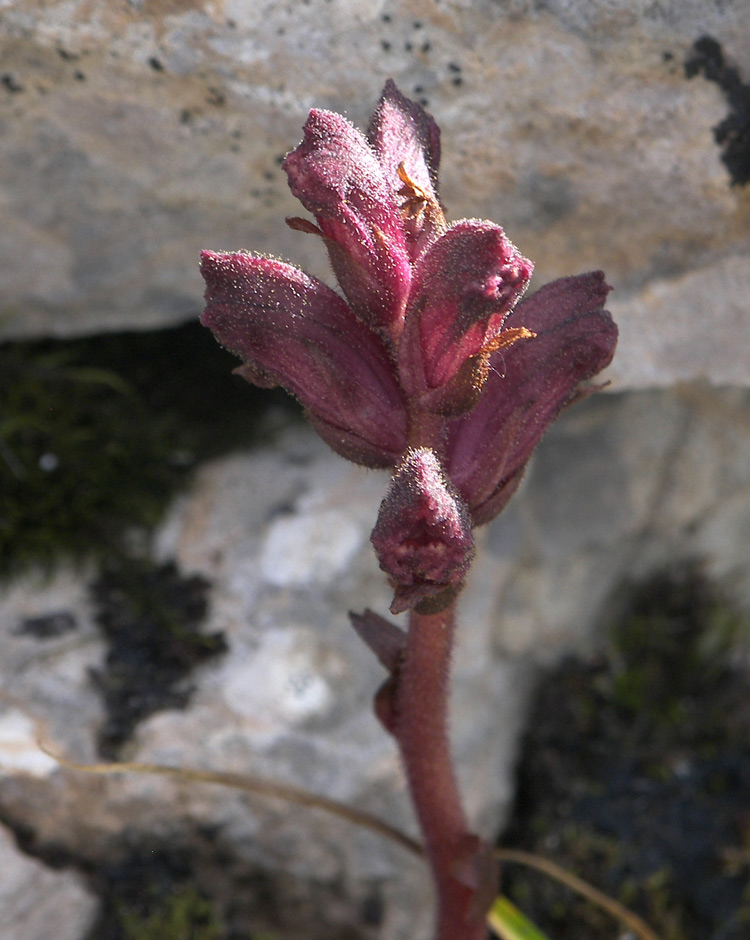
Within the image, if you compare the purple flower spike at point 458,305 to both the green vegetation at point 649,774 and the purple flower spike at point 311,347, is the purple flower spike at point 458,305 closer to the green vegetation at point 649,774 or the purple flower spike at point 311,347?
the purple flower spike at point 311,347

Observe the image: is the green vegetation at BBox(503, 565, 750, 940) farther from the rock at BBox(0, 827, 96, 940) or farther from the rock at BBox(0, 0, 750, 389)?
the rock at BBox(0, 827, 96, 940)

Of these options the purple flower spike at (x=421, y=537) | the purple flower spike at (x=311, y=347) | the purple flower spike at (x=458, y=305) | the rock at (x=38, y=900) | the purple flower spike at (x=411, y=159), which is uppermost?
the purple flower spike at (x=411, y=159)

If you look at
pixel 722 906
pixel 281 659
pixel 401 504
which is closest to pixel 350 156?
pixel 401 504

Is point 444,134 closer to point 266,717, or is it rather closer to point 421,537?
point 421,537

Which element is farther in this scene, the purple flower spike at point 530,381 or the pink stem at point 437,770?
the pink stem at point 437,770

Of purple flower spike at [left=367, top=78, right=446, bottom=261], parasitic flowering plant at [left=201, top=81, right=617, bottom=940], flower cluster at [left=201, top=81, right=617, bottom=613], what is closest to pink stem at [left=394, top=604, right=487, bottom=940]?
parasitic flowering plant at [left=201, top=81, right=617, bottom=940]

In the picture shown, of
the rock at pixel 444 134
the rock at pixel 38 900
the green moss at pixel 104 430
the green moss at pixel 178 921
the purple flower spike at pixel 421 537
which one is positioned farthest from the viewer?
the green moss at pixel 104 430

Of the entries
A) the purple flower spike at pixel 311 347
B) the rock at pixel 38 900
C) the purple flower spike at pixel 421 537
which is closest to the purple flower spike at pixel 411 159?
the purple flower spike at pixel 311 347

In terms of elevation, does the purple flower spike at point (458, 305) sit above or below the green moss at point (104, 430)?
above
